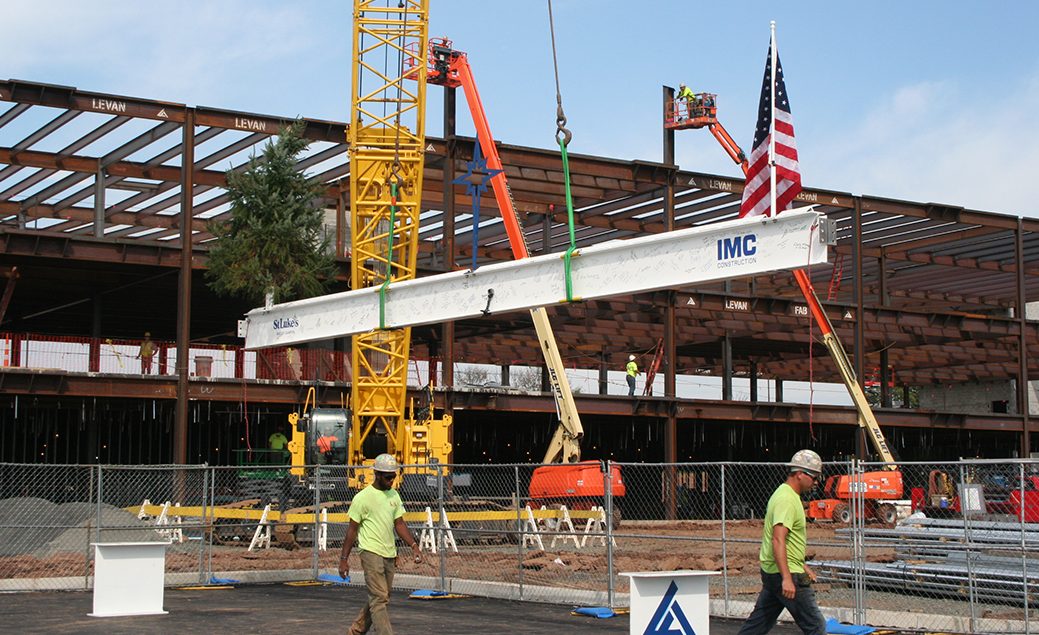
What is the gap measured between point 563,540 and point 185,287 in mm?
13962

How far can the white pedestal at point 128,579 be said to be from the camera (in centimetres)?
1560

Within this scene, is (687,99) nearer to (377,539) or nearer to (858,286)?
(858,286)

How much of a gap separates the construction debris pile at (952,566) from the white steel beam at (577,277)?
12.6 feet

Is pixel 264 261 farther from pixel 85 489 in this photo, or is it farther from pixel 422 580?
pixel 422 580

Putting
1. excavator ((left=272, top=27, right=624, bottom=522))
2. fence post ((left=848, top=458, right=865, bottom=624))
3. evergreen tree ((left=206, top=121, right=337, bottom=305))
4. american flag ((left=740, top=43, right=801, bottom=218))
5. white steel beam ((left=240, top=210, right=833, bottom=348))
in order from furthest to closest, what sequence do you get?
evergreen tree ((left=206, top=121, right=337, bottom=305))
excavator ((left=272, top=27, right=624, bottom=522))
american flag ((left=740, top=43, right=801, bottom=218))
white steel beam ((left=240, top=210, right=833, bottom=348))
fence post ((left=848, top=458, right=865, bottom=624))

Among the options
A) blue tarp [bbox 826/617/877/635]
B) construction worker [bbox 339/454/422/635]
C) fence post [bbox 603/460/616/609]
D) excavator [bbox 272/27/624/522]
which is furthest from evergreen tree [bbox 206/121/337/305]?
construction worker [bbox 339/454/422/635]

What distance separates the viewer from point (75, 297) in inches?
1790

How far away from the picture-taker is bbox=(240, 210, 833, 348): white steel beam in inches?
566

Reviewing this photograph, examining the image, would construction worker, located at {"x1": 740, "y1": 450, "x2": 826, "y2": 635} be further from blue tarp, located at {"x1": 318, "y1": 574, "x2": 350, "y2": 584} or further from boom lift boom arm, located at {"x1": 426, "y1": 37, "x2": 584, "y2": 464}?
boom lift boom arm, located at {"x1": 426, "y1": 37, "x2": 584, "y2": 464}

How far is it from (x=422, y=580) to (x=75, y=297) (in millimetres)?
30276

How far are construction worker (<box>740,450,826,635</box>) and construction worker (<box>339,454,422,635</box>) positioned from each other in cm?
337

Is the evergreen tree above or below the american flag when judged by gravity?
above

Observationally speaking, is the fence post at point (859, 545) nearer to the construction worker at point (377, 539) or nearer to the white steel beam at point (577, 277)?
the white steel beam at point (577, 277)

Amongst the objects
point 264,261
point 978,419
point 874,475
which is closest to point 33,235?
point 264,261
